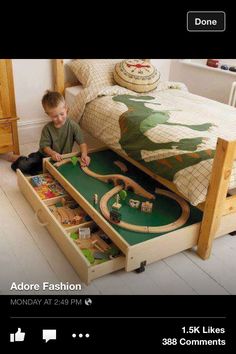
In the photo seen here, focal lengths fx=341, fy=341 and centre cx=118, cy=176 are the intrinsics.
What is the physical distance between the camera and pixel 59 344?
27.3 inches

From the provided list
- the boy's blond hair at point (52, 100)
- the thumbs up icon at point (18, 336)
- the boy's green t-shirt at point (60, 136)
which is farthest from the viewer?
the boy's green t-shirt at point (60, 136)

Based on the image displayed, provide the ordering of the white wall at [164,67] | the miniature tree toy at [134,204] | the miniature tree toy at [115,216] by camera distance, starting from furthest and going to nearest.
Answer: the white wall at [164,67] < the miniature tree toy at [134,204] < the miniature tree toy at [115,216]

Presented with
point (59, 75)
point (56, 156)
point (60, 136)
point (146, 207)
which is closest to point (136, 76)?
point (59, 75)

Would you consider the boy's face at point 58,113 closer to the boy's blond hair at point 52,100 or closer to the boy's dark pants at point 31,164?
the boy's blond hair at point 52,100

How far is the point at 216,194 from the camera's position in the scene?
1134mm

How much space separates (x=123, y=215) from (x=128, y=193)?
0.57 ft

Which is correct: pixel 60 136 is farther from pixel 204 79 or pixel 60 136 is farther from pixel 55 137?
pixel 204 79

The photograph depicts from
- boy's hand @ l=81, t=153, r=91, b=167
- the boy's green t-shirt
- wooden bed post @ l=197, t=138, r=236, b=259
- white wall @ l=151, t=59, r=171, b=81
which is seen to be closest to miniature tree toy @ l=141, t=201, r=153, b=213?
wooden bed post @ l=197, t=138, r=236, b=259

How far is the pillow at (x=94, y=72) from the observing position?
6.78 ft

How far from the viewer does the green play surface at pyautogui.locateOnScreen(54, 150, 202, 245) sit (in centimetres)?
127

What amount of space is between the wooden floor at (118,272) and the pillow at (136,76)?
104cm

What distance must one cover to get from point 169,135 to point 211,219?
0.41 m

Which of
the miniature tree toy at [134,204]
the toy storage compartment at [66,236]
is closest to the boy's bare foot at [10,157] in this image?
the toy storage compartment at [66,236]
